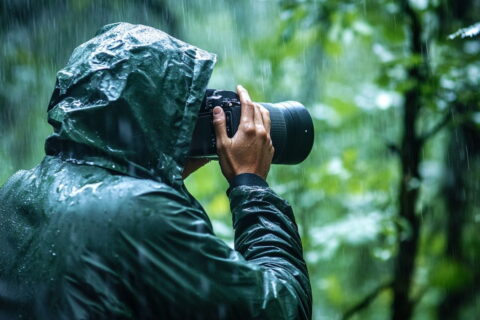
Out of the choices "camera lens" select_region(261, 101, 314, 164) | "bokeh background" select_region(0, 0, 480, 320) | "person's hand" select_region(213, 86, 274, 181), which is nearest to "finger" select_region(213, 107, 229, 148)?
"person's hand" select_region(213, 86, 274, 181)

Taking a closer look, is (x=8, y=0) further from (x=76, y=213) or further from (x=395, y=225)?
(x=76, y=213)

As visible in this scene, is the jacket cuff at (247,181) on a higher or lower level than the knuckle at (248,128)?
lower

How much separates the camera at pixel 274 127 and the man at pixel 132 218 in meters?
0.16

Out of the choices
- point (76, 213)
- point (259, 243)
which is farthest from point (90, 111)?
point (259, 243)

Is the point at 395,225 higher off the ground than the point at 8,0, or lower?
lower

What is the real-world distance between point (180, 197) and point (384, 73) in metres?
2.43

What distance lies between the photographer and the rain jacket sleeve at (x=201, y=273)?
1.23 metres

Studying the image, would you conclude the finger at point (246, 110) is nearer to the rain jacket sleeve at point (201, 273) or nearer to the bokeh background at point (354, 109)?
the rain jacket sleeve at point (201, 273)

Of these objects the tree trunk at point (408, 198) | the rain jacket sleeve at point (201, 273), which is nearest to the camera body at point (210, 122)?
the rain jacket sleeve at point (201, 273)

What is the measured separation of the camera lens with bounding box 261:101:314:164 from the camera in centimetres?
190

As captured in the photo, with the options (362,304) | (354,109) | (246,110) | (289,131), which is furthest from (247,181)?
(354,109)

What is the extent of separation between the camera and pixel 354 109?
4621 millimetres

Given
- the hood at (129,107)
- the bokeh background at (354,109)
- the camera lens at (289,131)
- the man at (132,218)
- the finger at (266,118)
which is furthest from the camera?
the bokeh background at (354,109)

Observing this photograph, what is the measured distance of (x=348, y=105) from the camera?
452 centimetres
